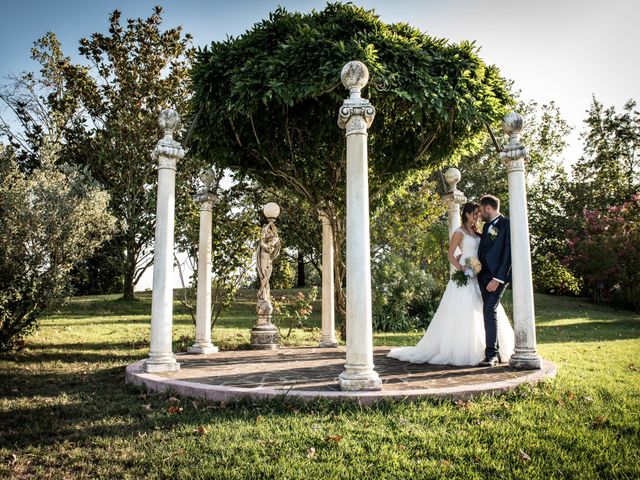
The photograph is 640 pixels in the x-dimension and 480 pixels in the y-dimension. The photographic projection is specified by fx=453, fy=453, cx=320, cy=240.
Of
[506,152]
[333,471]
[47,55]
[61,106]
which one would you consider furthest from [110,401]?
[47,55]

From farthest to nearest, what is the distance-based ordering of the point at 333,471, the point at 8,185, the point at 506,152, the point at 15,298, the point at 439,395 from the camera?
1. the point at 8,185
2. the point at 15,298
3. the point at 506,152
4. the point at 439,395
5. the point at 333,471

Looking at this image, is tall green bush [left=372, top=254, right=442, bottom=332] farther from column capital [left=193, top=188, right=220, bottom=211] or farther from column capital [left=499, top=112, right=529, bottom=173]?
column capital [left=499, top=112, right=529, bottom=173]

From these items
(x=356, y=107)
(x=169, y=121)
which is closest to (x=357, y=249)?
(x=356, y=107)

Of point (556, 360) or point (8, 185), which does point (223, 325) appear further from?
point (556, 360)

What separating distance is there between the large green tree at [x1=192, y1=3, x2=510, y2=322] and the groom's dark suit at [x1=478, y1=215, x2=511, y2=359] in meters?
1.70

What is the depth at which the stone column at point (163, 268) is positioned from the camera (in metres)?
6.70

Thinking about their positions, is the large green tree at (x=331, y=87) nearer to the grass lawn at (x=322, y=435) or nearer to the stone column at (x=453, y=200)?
the stone column at (x=453, y=200)

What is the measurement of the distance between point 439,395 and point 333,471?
6.57 feet

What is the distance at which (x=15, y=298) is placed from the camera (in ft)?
29.9

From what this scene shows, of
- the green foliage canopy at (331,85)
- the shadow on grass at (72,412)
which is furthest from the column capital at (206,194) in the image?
the shadow on grass at (72,412)

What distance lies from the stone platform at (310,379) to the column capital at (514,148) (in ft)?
10.1

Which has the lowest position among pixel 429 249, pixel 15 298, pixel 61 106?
pixel 15 298

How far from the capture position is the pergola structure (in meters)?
A: 5.37

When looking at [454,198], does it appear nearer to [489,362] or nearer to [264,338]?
[489,362]
